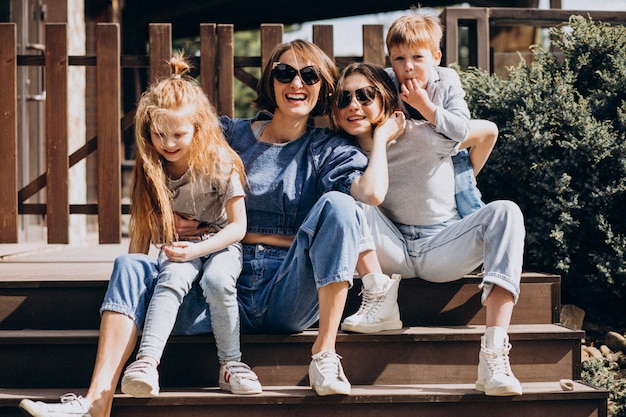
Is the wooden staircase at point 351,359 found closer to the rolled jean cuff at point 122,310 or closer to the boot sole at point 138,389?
the boot sole at point 138,389

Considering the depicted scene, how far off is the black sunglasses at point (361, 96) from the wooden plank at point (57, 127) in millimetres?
2219

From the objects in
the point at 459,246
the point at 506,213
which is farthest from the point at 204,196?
the point at 506,213

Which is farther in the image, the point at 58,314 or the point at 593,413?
the point at 58,314

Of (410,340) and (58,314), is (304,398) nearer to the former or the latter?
(410,340)

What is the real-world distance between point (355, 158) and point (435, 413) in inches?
39.0

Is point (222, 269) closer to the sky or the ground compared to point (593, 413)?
closer to the sky

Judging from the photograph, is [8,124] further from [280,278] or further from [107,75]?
[280,278]

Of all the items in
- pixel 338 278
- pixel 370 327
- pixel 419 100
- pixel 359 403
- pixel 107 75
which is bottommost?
pixel 359 403

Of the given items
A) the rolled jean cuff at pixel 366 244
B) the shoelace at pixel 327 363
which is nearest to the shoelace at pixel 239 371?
the shoelace at pixel 327 363

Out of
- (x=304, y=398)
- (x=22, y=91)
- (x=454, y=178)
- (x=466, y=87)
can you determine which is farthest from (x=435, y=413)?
(x=22, y=91)

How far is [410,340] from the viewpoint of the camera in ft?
9.57

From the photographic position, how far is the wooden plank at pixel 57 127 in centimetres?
456

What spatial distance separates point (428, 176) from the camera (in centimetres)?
312

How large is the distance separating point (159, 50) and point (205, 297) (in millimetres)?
2286
